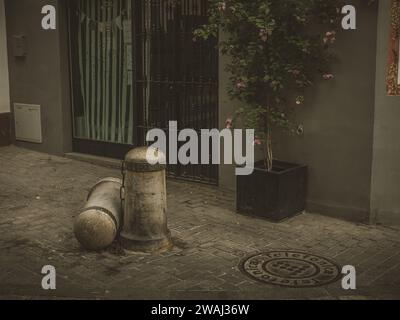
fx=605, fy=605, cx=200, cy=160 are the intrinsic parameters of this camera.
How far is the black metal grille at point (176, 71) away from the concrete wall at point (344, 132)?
1.73 meters

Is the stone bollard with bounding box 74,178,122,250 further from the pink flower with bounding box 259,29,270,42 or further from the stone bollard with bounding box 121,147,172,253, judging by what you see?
the pink flower with bounding box 259,29,270,42

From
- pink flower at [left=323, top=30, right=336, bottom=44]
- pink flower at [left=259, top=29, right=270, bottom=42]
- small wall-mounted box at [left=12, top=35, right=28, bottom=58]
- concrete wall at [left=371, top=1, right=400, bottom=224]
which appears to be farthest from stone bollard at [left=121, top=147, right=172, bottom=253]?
small wall-mounted box at [left=12, top=35, right=28, bottom=58]

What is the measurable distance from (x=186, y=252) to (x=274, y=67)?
2.62 meters

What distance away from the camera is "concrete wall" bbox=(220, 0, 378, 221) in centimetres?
759

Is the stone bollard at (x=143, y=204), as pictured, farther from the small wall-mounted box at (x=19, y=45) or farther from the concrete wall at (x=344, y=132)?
the small wall-mounted box at (x=19, y=45)

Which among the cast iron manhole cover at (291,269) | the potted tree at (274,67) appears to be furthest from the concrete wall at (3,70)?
the cast iron manhole cover at (291,269)

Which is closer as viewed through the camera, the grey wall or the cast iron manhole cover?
the cast iron manhole cover

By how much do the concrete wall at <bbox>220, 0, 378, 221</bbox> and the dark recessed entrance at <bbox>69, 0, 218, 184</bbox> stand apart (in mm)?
1889

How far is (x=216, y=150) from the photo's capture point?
380 inches

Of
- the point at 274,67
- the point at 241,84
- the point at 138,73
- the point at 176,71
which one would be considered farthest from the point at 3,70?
the point at 274,67

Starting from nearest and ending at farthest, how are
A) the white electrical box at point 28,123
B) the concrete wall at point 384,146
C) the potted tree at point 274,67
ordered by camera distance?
1. the concrete wall at point 384,146
2. the potted tree at point 274,67
3. the white electrical box at point 28,123

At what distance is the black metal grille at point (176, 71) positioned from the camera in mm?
9625

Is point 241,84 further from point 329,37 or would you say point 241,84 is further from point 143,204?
point 143,204
